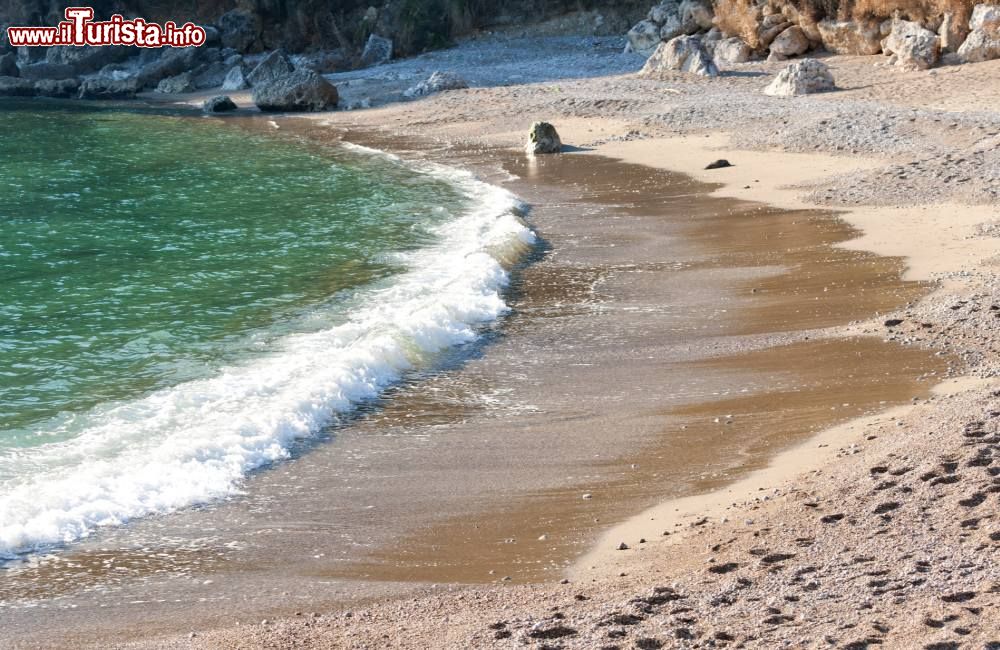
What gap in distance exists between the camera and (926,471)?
17.2 feet

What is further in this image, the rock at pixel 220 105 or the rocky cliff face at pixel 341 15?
the rocky cliff face at pixel 341 15

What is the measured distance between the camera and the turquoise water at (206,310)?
6637mm

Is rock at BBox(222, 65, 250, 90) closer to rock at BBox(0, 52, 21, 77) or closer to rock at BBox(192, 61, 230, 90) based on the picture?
rock at BBox(192, 61, 230, 90)

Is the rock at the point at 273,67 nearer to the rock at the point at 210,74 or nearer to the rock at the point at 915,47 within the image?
the rock at the point at 210,74

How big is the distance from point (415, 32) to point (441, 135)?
16472 mm

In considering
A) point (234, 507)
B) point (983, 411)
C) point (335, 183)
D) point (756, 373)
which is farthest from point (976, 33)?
point (234, 507)

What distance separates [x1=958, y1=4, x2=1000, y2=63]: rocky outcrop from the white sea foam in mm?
14149

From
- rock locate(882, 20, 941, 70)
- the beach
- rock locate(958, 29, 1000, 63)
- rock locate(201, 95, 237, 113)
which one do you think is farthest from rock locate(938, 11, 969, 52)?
rock locate(201, 95, 237, 113)

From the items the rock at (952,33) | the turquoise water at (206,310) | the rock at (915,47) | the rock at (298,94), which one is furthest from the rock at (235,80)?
the rock at (952,33)

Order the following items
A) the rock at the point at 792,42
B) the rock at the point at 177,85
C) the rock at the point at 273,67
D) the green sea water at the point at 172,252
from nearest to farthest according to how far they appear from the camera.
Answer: the green sea water at the point at 172,252 < the rock at the point at 792,42 < the rock at the point at 273,67 < the rock at the point at 177,85

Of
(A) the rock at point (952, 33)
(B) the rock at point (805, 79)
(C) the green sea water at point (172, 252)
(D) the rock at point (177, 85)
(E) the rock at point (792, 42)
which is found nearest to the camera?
(C) the green sea water at point (172, 252)

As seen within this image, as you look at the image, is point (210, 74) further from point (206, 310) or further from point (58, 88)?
point (206, 310)

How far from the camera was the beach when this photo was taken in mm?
4352

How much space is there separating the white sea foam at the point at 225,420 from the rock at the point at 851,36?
1629 cm
